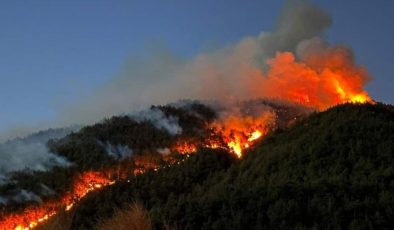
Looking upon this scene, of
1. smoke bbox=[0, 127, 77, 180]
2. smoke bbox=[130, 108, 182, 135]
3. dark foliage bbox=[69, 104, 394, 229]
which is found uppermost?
smoke bbox=[130, 108, 182, 135]

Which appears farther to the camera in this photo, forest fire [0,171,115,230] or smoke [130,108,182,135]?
smoke [130,108,182,135]

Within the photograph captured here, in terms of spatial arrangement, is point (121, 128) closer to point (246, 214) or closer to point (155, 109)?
point (155, 109)

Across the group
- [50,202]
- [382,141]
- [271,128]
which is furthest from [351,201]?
[271,128]

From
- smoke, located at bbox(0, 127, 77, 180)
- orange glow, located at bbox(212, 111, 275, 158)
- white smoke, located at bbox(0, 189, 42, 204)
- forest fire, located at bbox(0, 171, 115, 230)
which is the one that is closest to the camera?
forest fire, located at bbox(0, 171, 115, 230)

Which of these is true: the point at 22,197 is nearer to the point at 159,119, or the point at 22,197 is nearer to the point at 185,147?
the point at 185,147

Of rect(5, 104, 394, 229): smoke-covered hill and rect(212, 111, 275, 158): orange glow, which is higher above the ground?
rect(212, 111, 275, 158): orange glow

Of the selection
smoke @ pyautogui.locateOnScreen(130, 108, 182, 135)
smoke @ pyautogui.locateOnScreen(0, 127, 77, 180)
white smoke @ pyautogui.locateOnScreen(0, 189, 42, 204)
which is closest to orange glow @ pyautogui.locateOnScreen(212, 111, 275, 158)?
smoke @ pyautogui.locateOnScreen(130, 108, 182, 135)

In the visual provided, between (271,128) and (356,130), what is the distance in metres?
18.3

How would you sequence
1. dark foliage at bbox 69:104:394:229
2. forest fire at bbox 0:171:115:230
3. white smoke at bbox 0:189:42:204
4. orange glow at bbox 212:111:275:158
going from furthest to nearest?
orange glow at bbox 212:111:275:158 < white smoke at bbox 0:189:42:204 < forest fire at bbox 0:171:115:230 < dark foliage at bbox 69:104:394:229

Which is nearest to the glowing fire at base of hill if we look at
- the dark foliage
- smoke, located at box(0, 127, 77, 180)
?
the dark foliage

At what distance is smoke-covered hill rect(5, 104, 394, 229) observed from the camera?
28234 millimetres

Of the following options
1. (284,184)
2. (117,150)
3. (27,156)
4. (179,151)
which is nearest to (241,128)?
(179,151)

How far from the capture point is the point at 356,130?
5694 centimetres

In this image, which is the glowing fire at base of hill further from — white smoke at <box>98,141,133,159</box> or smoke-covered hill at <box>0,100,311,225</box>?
white smoke at <box>98,141,133,159</box>
